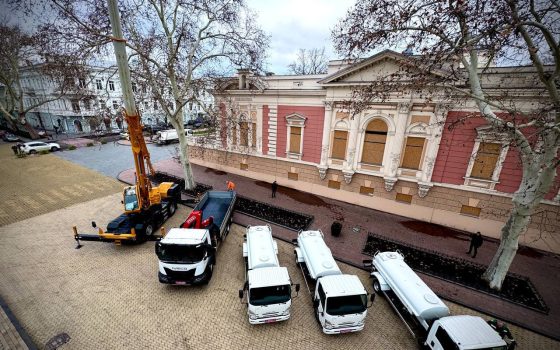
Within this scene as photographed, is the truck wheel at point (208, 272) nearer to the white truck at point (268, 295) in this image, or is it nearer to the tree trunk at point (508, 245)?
the white truck at point (268, 295)

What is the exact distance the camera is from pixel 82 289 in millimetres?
8984

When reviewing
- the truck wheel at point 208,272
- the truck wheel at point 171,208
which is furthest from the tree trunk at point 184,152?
the truck wheel at point 208,272

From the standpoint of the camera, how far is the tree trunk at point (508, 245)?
8.86 meters

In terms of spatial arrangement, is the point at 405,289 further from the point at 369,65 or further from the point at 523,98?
the point at 369,65

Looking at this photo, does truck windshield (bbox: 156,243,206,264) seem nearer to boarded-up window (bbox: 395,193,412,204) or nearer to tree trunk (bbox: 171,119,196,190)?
tree trunk (bbox: 171,119,196,190)

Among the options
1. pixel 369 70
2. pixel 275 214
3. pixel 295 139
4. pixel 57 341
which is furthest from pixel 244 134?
pixel 57 341

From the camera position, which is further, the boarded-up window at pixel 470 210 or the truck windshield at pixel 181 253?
the boarded-up window at pixel 470 210

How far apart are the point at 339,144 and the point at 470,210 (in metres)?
9.06

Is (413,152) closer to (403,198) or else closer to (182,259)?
(403,198)

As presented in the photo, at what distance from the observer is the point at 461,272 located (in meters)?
10.6

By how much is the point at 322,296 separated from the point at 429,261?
7.03m

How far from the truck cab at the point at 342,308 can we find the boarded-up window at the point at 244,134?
15.2 metres

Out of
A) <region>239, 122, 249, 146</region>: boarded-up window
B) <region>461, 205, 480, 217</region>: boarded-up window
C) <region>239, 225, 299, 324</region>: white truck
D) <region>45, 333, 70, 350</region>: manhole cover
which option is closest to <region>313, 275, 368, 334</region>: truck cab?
<region>239, 225, 299, 324</region>: white truck

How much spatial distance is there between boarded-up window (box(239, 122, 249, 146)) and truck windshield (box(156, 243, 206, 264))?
41.8ft
